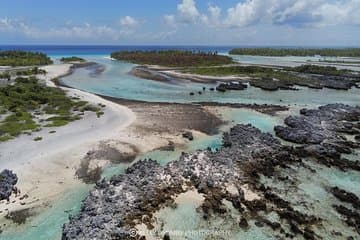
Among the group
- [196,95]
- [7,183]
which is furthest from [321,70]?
[7,183]

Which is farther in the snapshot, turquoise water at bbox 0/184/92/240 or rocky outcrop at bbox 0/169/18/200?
rocky outcrop at bbox 0/169/18/200

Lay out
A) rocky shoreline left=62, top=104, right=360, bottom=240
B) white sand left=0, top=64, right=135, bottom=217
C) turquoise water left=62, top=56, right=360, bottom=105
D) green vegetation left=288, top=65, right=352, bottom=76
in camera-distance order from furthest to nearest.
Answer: green vegetation left=288, top=65, right=352, bottom=76, turquoise water left=62, top=56, right=360, bottom=105, white sand left=0, top=64, right=135, bottom=217, rocky shoreline left=62, top=104, right=360, bottom=240

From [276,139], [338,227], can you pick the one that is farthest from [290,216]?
[276,139]

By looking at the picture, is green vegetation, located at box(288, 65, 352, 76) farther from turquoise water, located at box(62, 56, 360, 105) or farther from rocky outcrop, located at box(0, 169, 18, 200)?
rocky outcrop, located at box(0, 169, 18, 200)

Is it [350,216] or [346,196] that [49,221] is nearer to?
[350,216]

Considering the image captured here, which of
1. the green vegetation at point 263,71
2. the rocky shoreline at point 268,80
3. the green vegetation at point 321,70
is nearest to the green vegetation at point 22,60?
the rocky shoreline at point 268,80

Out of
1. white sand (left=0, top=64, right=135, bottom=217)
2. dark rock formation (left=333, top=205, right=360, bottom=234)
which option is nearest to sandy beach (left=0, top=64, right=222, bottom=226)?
white sand (left=0, top=64, right=135, bottom=217)

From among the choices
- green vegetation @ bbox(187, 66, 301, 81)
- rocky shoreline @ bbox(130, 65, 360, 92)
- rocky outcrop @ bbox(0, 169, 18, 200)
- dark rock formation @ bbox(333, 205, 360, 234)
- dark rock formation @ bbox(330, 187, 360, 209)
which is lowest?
dark rock formation @ bbox(333, 205, 360, 234)
